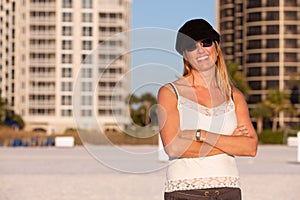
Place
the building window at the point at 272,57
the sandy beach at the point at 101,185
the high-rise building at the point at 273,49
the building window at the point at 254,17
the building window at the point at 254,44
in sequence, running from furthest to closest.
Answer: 1. the building window at the point at 254,17
2. the building window at the point at 254,44
3. the building window at the point at 272,57
4. the high-rise building at the point at 273,49
5. the sandy beach at the point at 101,185

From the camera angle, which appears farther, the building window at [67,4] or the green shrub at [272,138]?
the building window at [67,4]

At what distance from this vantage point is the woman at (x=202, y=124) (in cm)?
382

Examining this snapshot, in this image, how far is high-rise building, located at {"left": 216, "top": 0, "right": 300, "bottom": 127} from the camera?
4678 inches

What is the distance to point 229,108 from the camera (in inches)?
154

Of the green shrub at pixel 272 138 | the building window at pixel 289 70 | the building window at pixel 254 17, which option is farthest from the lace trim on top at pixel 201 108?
the building window at pixel 254 17

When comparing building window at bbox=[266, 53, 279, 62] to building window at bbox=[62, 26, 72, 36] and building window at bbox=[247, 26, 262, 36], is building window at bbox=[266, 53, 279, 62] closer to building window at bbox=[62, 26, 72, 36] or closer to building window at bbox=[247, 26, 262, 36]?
building window at bbox=[247, 26, 262, 36]

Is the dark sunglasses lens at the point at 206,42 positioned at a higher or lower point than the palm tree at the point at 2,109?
higher

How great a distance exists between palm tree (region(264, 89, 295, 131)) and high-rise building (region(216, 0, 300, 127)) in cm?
416

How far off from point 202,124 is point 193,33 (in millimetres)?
437

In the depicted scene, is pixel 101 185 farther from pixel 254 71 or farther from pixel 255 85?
pixel 254 71

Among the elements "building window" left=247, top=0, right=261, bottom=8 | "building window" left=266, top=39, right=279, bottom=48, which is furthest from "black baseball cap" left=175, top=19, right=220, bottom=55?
"building window" left=247, top=0, right=261, bottom=8

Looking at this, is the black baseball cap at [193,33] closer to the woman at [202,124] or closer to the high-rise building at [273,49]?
the woman at [202,124]

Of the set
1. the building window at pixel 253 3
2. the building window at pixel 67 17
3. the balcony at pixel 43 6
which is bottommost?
the building window at pixel 67 17

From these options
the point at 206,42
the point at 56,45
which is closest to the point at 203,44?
the point at 206,42
